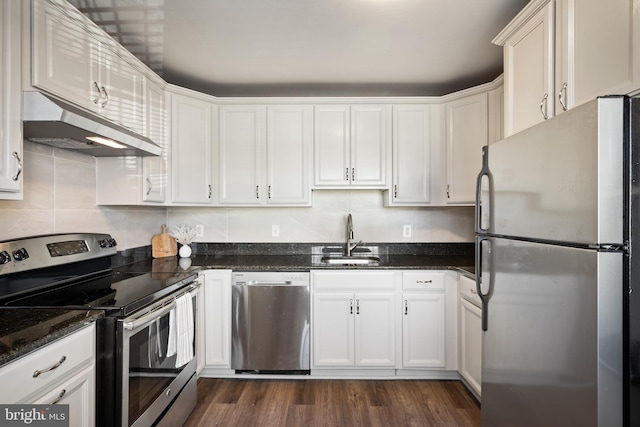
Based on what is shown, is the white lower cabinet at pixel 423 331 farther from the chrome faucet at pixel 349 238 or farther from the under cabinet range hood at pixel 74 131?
the under cabinet range hood at pixel 74 131

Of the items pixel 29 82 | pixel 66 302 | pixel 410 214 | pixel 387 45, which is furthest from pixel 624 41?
pixel 66 302

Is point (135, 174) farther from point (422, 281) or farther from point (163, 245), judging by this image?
point (422, 281)

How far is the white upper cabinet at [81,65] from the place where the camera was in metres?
1.36

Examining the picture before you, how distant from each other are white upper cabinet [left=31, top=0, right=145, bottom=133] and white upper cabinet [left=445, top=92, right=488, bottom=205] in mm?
2356

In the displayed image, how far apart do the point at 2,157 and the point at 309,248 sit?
7.20 feet

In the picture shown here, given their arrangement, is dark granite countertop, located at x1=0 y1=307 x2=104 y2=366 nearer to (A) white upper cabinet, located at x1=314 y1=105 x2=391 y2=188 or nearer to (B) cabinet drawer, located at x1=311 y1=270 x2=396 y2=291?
(B) cabinet drawer, located at x1=311 y1=270 x2=396 y2=291

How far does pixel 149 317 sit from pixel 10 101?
40.4 inches

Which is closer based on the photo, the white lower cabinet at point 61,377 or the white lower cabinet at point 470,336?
the white lower cabinet at point 61,377

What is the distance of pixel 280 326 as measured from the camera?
7.93 feet

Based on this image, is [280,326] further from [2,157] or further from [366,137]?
[2,157]

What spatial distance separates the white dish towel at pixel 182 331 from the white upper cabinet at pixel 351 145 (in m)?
1.41

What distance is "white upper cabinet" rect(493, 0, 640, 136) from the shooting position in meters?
→ 1.11

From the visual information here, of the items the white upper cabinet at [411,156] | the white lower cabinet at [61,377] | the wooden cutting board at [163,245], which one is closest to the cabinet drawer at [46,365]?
the white lower cabinet at [61,377]

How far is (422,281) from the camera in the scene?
2.43 meters
